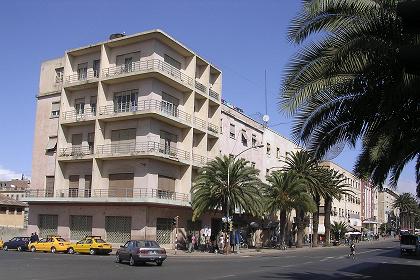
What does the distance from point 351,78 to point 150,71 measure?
34.1 meters

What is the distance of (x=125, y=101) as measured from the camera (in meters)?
48.4

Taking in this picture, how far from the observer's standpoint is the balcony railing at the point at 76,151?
49844 mm

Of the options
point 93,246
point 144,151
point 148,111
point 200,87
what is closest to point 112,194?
point 144,151

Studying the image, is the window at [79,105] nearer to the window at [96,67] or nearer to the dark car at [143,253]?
the window at [96,67]

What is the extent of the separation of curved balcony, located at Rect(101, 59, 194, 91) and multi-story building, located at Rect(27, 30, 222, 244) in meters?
0.11

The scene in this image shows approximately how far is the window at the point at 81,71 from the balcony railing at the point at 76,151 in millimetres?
7200

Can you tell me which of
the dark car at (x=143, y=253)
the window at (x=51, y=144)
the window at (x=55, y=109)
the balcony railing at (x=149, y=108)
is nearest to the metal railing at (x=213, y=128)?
the balcony railing at (x=149, y=108)

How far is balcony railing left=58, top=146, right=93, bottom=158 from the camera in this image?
164ft

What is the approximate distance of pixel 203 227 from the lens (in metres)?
53.3

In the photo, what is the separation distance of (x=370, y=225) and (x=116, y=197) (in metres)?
103

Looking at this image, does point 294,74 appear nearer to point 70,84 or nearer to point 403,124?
point 403,124

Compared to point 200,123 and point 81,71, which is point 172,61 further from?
point 81,71

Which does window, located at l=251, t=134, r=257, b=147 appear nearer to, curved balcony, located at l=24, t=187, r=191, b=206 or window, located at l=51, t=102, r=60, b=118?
curved balcony, located at l=24, t=187, r=191, b=206

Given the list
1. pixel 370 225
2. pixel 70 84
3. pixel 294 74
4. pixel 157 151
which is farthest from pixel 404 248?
pixel 370 225
